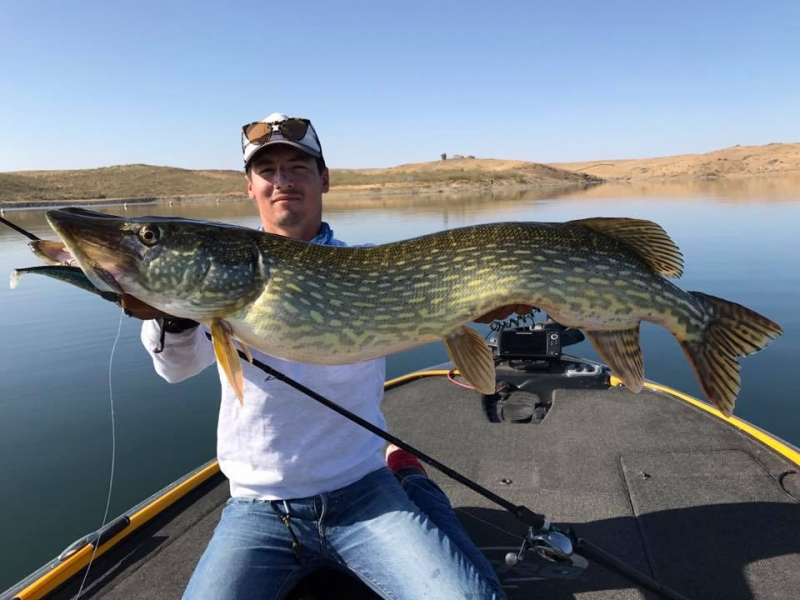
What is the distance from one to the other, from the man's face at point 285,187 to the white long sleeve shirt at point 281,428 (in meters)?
0.73

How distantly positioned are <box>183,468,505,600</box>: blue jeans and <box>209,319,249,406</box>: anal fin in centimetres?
66

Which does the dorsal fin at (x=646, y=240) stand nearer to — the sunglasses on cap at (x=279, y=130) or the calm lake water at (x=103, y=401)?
the sunglasses on cap at (x=279, y=130)

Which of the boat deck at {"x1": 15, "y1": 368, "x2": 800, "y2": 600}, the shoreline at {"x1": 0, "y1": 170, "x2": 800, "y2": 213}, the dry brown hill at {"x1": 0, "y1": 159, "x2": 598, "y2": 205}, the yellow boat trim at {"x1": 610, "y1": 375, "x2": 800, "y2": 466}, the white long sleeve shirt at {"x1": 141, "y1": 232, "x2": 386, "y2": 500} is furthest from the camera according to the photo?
the dry brown hill at {"x1": 0, "y1": 159, "x2": 598, "y2": 205}

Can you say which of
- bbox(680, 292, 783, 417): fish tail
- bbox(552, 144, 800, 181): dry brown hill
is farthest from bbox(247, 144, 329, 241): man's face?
bbox(552, 144, 800, 181): dry brown hill

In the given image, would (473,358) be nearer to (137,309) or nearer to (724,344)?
(724,344)

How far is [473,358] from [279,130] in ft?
5.01

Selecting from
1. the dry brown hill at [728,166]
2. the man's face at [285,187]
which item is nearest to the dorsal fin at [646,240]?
the man's face at [285,187]

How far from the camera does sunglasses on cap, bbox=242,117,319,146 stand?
8.66 ft

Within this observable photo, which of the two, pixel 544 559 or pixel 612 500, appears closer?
pixel 544 559

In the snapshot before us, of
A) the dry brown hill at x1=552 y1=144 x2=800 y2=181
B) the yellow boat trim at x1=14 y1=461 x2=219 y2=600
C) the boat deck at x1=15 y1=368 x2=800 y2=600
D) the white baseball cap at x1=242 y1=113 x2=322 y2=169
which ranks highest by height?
the white baseball cap at x1=242 y1=113 x2=322 y2=169

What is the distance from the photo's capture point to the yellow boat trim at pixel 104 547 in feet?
7.81

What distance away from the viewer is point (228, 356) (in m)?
1.88

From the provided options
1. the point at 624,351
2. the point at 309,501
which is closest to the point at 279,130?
the point at 309,501

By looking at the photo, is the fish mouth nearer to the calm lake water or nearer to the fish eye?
the fish eye
